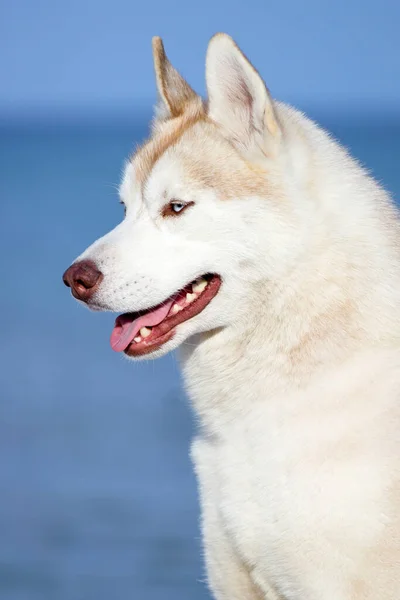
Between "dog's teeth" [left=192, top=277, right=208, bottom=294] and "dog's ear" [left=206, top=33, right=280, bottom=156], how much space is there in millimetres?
409

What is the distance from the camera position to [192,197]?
3.41 meters

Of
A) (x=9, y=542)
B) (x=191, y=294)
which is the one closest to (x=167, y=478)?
(x=9, y=542)

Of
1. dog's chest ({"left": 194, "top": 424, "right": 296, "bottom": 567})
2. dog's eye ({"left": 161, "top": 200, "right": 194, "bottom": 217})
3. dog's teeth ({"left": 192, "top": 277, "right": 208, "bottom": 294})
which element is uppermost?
dog's eye ({"left": 161, "top": 200, "right": 194, "bottom": 217})

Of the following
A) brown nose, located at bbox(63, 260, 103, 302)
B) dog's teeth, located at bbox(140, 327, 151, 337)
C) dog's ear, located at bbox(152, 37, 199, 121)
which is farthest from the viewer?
dog's ear, located at bbox(152, 37, 199, 121)

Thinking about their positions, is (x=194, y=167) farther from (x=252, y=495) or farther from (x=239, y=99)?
(x=252, y=495)

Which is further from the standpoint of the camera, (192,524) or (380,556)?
(192,524)

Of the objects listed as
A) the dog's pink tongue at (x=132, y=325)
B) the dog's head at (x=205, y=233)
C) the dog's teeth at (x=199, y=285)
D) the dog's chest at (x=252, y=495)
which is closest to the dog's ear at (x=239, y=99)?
the dog's head at (x=205, y=233)

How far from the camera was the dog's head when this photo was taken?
3357 mm

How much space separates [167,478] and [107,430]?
902 millimetres

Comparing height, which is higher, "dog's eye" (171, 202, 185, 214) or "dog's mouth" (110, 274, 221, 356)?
"dog's eye" (171, 202, 185, 214)

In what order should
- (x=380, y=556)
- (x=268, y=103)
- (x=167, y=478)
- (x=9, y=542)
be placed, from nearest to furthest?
1. (x=380, y=556)
2. (x=268, y=103)
3. (x=9, y=542)
4. (x=167, y=478)

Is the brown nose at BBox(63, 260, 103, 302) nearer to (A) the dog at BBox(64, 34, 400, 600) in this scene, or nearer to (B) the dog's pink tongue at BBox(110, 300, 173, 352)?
(A) the dog at BBox(64, 34, 400, 600)

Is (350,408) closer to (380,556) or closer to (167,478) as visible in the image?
(380,556)

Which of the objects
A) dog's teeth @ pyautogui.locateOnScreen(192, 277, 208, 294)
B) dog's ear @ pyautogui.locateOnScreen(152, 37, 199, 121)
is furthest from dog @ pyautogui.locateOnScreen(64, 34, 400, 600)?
dog's ear @ pyautogui.locateOnScreen(152, 37, 199, 121)
